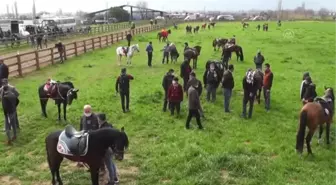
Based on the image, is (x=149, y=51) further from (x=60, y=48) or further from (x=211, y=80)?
(x=211, y=80)

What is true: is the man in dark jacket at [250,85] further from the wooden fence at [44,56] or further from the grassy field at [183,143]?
the wooden fence at [44,56]

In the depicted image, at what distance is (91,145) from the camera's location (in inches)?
277

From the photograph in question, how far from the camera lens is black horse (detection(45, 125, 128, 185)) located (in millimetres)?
6832

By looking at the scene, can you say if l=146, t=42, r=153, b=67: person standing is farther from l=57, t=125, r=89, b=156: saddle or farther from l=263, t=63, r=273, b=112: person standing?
l=57, t=125, r=89, b=156: saddle

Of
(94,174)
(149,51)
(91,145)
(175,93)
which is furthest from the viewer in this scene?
(149,51)

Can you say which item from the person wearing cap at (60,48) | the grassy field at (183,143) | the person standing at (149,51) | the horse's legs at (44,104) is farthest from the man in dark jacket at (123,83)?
the person wearing cap at (60,48)

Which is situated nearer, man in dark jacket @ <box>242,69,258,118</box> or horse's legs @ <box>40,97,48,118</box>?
man in dark jacket @ <box>242,69,258,118</box>

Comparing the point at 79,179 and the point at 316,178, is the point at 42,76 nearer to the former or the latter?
the point at 79,179

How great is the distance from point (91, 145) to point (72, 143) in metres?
0.38

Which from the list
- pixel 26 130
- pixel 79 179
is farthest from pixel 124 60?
pixel 79 179

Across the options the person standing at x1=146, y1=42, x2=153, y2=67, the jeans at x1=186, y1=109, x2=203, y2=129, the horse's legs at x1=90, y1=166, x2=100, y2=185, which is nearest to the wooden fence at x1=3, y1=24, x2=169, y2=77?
the person standing at x1=146, y1=42, x2=153, y2=67

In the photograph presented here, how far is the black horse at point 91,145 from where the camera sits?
683 cm

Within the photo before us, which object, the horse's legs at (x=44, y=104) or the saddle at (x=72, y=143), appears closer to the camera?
the saddle at (x=72, y=143)

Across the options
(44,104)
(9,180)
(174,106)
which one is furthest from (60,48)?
(9,180)
